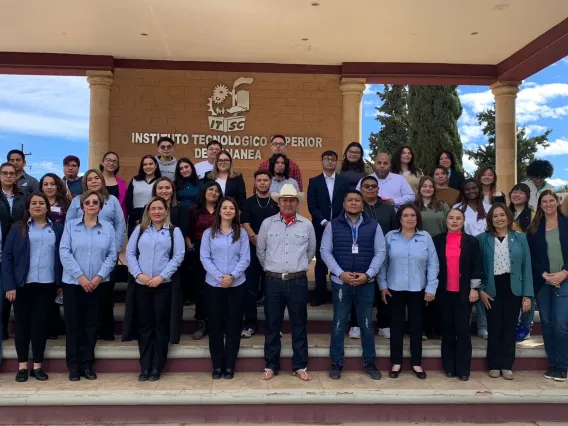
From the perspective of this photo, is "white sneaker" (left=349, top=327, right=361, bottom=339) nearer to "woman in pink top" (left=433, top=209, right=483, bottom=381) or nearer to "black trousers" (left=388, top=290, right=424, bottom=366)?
"black trousers" (left=388, top=290, right=424, bottom=366)

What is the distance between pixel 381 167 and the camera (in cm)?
548

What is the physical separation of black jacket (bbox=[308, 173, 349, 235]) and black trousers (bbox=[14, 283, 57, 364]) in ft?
8.92

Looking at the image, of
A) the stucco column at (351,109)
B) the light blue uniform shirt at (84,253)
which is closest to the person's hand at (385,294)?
the light blue uniform shirt at (84,253)

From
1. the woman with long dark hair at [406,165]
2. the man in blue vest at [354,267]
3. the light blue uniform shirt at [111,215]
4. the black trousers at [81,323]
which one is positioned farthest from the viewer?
the woman with long dark hair at [406,165]

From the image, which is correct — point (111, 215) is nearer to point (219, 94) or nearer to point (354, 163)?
point (354, 163)

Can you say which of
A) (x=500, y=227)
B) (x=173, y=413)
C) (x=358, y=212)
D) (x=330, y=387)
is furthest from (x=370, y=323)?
(x=173, y=413)

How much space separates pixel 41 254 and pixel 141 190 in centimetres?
128

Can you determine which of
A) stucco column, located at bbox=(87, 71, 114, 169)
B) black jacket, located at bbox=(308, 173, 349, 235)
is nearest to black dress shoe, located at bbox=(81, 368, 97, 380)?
black jacket, located at bbox=(308, 173, 349, 235)

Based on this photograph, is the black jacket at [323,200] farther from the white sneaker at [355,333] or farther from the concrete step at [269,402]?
the concrete step at [269,402]

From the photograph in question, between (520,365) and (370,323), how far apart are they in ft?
5.39

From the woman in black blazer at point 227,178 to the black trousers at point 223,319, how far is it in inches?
42.6

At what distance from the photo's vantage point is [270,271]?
450 centimetres

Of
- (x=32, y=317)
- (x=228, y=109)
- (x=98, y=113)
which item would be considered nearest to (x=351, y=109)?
(x=228, y=109)

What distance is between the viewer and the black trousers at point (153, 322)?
174 inches
